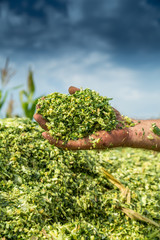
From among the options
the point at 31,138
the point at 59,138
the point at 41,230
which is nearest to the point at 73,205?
the point at 41,230

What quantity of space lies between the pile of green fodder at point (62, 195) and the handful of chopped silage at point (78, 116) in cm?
44

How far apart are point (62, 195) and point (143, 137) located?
0.97 metres

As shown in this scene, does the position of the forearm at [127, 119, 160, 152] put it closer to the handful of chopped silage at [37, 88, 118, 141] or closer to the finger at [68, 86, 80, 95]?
the handful of chopped silage at [37, 88, 118, 141]

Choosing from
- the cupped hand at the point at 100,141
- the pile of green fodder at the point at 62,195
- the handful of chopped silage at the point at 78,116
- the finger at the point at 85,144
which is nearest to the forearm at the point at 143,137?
the cupped hand at the point at 100,141

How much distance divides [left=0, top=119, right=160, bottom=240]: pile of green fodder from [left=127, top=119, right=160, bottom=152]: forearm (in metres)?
0.64

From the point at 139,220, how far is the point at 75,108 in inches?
52.4

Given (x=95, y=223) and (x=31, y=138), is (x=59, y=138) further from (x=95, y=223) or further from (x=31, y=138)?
(x=95, y=223)

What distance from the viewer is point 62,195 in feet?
8.04

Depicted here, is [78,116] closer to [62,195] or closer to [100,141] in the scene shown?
[100,141]

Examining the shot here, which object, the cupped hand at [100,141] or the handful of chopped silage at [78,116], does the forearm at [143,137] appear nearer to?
the cupped hand at [100,141]

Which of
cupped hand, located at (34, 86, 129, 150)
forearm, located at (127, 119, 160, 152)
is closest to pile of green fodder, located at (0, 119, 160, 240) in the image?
cupped hand, located at (34, 86, 129, 150)

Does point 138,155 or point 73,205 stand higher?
point 138,155

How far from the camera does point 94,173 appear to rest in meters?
2.89

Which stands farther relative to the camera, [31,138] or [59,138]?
[31,138]
